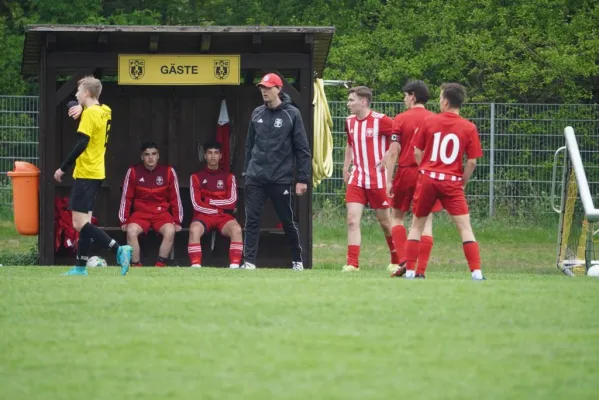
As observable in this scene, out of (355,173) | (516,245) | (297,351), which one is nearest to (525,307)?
(297,351)

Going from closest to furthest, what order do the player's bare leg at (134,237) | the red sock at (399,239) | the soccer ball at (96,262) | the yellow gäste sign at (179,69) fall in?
the red sock at (399,239) → the soccer ball at (96,262) → the yellow gäste sign at (179,69) → the player's bare leg at (134,237)

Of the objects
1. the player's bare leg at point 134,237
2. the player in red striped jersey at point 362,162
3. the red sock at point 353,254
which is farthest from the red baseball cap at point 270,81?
the player's bare leg at point 134,237

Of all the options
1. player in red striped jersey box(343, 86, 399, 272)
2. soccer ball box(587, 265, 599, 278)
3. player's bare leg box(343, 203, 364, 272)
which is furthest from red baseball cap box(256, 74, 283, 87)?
soccer ball box(587, 265, 599, 278)

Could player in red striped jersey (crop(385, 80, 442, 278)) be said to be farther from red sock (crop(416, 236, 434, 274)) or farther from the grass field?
the grass field

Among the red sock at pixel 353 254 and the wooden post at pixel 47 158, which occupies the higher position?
the wooden post at pixel 47 158

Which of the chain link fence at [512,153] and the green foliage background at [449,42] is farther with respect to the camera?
the green foliage background at [449,42]

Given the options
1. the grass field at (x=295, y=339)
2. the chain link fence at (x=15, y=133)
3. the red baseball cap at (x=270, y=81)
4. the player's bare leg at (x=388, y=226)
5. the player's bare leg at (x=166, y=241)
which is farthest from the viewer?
the chain link fence at (x=15, y=133)

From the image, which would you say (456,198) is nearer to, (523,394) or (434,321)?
(434,321)

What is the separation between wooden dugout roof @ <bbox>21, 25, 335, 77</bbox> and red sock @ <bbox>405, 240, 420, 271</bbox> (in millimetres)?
3930

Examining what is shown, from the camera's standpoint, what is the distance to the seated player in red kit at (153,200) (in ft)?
50.3

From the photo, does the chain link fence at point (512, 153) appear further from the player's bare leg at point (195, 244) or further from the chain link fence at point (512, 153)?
the player's bare leg at point (195, 244)

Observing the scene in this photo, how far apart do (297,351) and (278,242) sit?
9.51 m

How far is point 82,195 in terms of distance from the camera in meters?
11.9

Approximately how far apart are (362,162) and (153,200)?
3213mm
